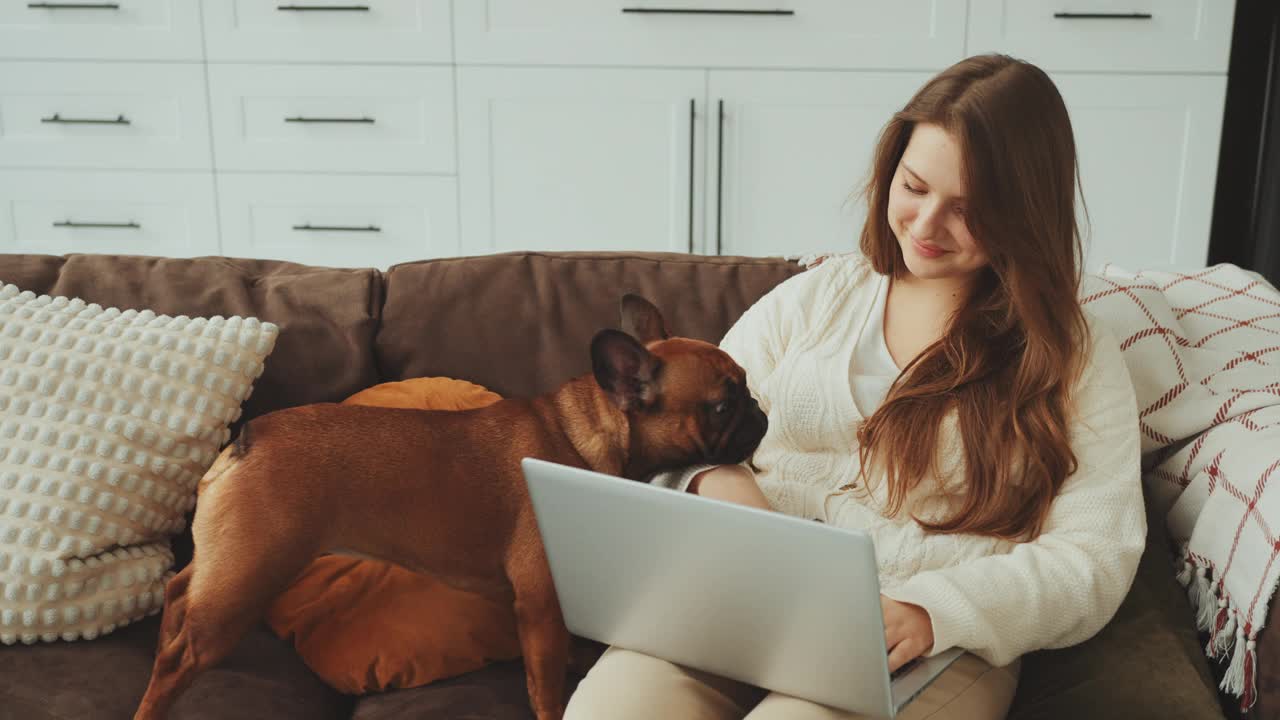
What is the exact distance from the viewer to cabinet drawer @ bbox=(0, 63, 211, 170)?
3.02m

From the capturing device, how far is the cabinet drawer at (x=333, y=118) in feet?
9.84

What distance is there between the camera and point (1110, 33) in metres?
2.91

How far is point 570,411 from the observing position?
1431 millimetres

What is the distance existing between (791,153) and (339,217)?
134 centimetres

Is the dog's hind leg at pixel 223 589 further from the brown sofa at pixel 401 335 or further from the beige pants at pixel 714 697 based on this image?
the beige pants at pixel 714 697

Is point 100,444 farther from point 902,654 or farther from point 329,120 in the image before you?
point 329,120

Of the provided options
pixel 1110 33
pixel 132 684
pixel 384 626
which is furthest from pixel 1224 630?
pixel 1110 33

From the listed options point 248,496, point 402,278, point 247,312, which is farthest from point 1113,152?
point 248,496

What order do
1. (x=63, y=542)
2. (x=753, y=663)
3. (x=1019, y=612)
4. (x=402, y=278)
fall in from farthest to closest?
1. (x=402, y=278)
2. (x=63, y=542)
3. (x=1019, y=612)
4. (x=753, y=663)

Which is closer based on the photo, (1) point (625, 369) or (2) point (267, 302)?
(1) point (625, 369)

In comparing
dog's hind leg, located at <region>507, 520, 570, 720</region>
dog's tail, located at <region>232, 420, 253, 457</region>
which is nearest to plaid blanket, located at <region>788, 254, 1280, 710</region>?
dog's hind leg, located at <region>507, 520, 570, 720</region>

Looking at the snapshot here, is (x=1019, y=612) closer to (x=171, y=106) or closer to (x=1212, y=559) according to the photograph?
(x=1212, y=559)

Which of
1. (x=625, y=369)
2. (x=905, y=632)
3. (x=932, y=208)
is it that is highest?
(x=932, y=208)

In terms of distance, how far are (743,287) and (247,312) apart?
0.81m
